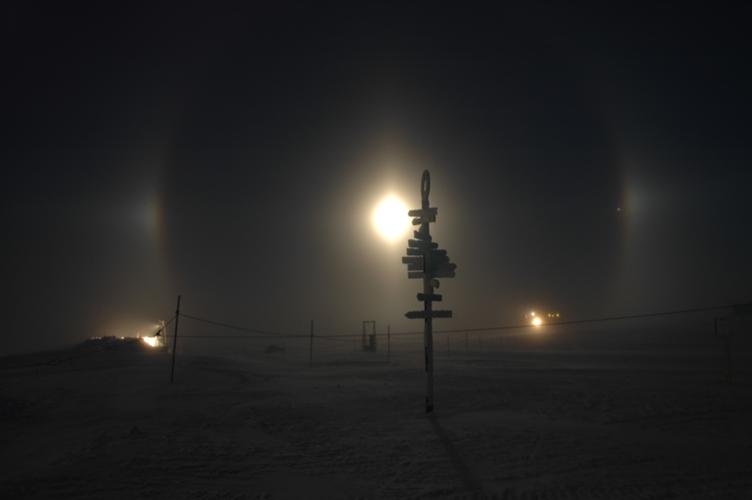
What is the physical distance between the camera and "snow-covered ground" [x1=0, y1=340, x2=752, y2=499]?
788 centimetres

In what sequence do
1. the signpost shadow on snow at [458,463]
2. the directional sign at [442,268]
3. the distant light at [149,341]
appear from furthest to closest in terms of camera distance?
the distant light at [149,341]
the directional sign at [442,268]
the signpost shadow on snow at [458,463]

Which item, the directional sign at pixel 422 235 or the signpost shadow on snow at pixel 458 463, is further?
the directional sign at pixel 422 235

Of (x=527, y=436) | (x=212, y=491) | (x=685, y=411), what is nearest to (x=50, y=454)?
(x=212, y=491)

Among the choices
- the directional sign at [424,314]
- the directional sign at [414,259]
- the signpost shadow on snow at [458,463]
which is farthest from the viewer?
the directional sign at [414,259]

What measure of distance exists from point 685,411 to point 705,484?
25.9 feet

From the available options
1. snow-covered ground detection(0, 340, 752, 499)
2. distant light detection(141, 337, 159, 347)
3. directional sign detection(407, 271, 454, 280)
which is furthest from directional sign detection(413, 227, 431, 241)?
distant light detection(141, 337, 159, 347)

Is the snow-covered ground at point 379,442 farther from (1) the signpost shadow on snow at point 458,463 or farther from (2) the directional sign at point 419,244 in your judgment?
(2) the directional sign at point 419,244

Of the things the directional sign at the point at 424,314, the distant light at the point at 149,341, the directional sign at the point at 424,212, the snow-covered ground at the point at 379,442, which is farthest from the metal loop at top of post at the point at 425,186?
the distant light at the point at 149,341

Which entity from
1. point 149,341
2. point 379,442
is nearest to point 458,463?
point 379,442

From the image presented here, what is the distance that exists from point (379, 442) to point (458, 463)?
2.50 m

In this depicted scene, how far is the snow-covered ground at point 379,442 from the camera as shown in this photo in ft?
25.9

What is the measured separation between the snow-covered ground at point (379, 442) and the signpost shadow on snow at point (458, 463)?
0.17ft

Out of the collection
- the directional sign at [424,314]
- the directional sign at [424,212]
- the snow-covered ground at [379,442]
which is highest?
the directional sign at [424,212]

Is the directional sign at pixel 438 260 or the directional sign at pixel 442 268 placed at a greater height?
the directional sign at pixel 438 260
